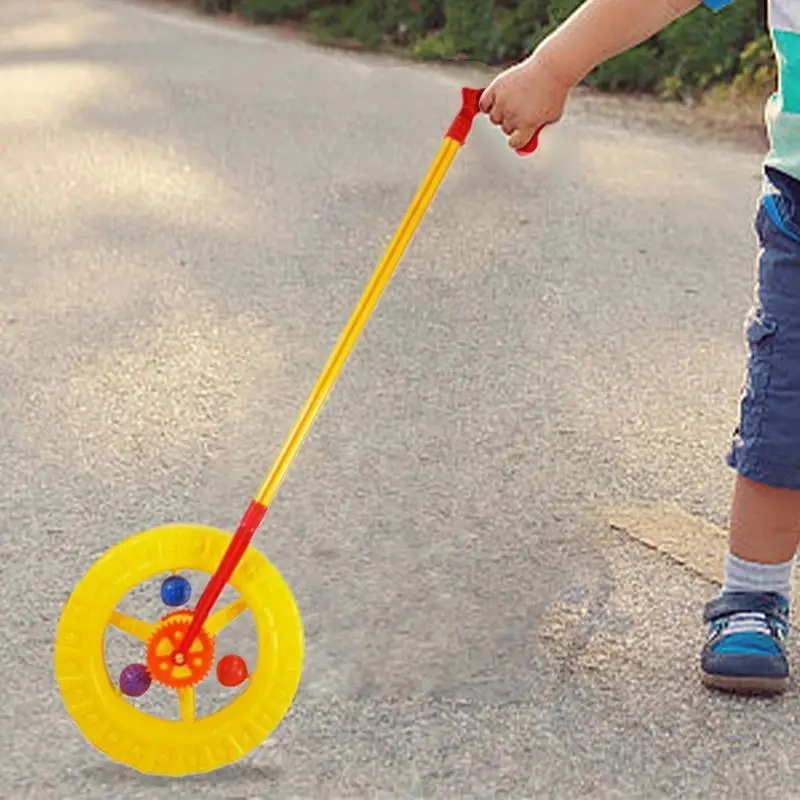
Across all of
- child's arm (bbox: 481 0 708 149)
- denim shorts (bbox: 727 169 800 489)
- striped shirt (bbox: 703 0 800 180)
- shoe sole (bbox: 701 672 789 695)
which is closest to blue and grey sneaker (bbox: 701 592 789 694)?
shoe sole (bbox: 701 672 789 695)

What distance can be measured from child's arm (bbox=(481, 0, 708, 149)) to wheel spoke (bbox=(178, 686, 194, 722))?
0.74 metres

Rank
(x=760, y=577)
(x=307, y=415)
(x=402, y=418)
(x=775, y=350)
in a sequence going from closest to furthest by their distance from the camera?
(x=307, y=415) < (x=775, y=350) < (x=760, y=577) < (x=402, y=418)

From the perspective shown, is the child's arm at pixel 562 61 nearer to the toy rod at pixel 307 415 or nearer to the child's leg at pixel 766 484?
the toy rod at pixel 307 415

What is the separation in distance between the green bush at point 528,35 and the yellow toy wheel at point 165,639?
15.9ft

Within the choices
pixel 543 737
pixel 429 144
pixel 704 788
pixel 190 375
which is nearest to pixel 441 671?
pixel 543 737

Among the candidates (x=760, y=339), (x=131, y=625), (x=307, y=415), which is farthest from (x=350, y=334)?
(x=760, y=339)

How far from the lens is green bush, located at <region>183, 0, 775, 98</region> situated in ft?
22.5

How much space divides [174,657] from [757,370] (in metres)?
0.79

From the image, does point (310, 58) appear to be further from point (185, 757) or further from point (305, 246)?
point (185, 757)

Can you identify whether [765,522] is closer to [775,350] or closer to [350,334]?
[775,350]

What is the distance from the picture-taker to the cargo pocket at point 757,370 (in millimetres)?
2242

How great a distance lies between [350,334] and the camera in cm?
202

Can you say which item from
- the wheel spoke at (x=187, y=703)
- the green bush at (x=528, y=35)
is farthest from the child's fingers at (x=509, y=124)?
the green bush at (x=528, y=35)

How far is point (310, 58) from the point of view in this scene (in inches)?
293
